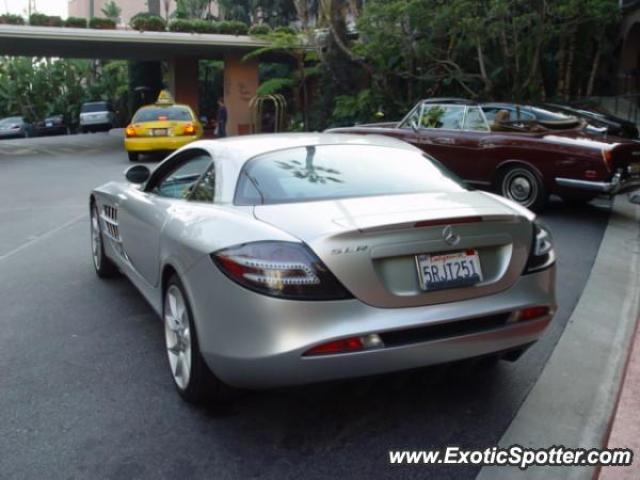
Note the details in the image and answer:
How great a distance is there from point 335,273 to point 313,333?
11.1 inches

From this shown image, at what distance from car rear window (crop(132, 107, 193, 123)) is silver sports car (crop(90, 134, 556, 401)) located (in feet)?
47.4

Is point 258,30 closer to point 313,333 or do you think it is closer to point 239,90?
point 239,90

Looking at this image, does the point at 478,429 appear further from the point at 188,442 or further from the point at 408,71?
the point at 408,71

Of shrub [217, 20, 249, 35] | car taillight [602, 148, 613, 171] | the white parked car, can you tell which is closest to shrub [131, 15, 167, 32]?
shrub [217, 20, 249, 35]

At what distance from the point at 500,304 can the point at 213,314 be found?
138cm

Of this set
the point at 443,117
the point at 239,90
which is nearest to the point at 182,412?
the point at 443,117

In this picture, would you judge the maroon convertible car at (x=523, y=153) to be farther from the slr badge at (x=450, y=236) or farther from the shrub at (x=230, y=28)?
the shrub at (x=230, y=28)

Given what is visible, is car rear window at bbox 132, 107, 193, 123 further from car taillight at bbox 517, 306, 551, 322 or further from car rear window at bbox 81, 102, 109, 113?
car rear window at bbox 81, 102, 109, 113

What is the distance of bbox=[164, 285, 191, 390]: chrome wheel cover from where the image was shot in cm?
362

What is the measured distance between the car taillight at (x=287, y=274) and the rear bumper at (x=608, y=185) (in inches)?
248

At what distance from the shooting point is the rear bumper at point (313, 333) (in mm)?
3010

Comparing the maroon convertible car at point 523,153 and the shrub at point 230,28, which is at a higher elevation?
the shrub at point 230,28

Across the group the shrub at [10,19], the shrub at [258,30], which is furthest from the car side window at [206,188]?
the shrub at [258,30]

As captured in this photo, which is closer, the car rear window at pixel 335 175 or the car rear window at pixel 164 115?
the car rear window at pixel 335 175
